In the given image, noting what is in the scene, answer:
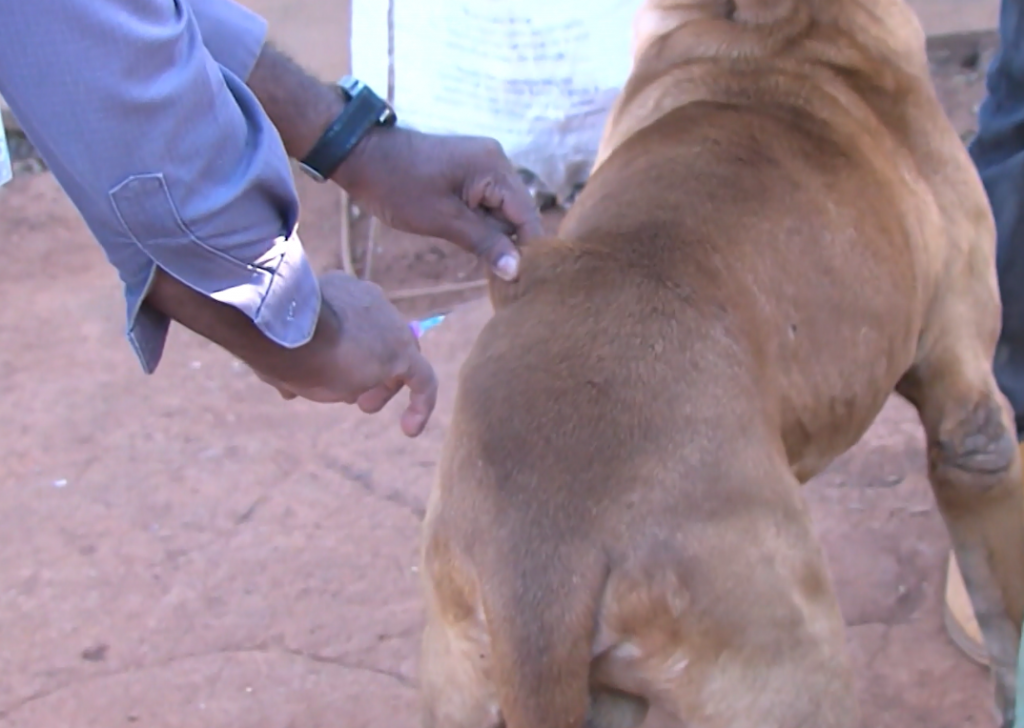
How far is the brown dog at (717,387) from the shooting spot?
75.7 inches

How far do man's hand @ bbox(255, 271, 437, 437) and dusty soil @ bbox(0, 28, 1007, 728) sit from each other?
135 centimetres

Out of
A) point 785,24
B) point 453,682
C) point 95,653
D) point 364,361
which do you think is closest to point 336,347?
point 364,361

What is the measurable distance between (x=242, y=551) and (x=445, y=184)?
5.59ft

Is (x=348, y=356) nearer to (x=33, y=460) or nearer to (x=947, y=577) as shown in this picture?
(x=947, y=577)

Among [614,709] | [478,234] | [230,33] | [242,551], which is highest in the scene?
[230,33]

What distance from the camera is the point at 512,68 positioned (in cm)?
594

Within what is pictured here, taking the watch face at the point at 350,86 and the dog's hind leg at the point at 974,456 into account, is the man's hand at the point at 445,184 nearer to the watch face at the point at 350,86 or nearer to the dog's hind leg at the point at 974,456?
the watch face at the point at 350,86

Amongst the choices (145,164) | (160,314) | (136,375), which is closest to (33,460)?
(136,375)

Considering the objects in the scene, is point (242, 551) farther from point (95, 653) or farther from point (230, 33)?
point (230, 33)

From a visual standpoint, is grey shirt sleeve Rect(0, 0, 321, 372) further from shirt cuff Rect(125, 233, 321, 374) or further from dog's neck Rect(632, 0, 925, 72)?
dog's neck Rect(632, 0, 925, 72)

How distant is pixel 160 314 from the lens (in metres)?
2.00

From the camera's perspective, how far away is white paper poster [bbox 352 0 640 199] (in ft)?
19.3

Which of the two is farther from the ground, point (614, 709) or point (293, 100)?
point (293, 100)

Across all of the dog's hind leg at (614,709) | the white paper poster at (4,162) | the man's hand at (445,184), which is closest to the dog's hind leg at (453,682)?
the dog's hind leg at (614,709)
